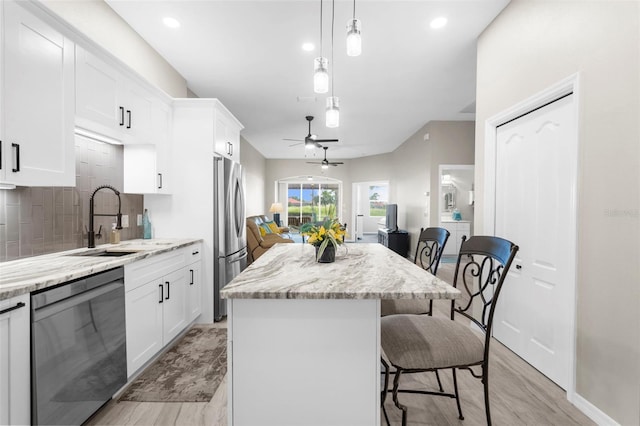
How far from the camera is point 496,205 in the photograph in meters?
2.76

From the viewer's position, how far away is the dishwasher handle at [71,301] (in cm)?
135

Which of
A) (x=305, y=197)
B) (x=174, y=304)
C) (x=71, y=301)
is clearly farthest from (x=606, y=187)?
(x=305, y=197)

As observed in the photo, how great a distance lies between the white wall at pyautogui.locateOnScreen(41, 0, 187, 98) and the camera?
7.01 ft

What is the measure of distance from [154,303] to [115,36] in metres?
2.28

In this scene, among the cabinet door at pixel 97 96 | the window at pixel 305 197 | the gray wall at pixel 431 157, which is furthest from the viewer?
the window at pixel 305 197

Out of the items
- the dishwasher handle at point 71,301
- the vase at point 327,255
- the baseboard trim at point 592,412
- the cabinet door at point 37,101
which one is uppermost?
the cabinet door at point 37,101

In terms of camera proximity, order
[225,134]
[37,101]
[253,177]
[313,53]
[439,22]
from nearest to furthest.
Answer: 1. [37,101]
2. [439,22]
3. [313,53]
4. [225,134]
5. [253,177]

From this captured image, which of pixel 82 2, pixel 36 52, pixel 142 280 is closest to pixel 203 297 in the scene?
pixel 142 280

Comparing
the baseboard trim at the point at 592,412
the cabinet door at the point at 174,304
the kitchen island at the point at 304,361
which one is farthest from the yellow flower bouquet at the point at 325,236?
the baseboard trim at the point at 592,412

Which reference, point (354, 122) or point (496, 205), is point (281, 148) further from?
point (496, 205)

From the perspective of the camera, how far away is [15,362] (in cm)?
124

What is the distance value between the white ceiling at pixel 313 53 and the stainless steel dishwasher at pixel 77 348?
2.26 meters

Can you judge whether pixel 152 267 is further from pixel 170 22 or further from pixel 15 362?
pixel 170 22

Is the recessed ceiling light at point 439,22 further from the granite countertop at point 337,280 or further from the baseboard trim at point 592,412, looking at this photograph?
the baseboard trim at point 592,412
